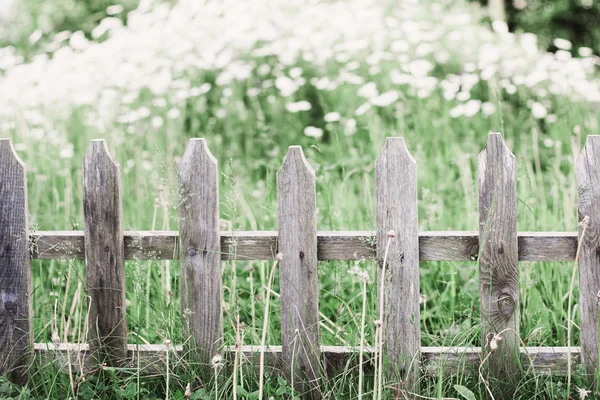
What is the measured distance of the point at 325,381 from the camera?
226 cm

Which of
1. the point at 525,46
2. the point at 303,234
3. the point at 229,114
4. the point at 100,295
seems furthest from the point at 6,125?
the point at 525,46

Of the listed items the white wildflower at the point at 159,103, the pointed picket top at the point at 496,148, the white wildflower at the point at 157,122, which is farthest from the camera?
the white wildflower at the point at 159,103

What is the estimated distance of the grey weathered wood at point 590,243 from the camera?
2.14 m

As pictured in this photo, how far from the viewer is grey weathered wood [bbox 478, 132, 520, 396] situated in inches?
84.4

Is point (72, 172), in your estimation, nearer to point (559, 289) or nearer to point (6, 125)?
point (6, 125)

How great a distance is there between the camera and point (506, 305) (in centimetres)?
220

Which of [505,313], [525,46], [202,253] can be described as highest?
[525,46]

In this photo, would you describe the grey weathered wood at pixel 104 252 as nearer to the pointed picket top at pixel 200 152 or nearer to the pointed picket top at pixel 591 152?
the pointed picket top at pixel 200 152

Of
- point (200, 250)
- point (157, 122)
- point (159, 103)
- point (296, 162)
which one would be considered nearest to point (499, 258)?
point (296, 162)

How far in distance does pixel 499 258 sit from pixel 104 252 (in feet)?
4.01

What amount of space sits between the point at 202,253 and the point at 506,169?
0.95 metres

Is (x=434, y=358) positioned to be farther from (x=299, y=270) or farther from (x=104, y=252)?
(x=104, y=252)

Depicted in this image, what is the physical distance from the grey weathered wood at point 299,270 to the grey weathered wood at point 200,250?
0.67 ft

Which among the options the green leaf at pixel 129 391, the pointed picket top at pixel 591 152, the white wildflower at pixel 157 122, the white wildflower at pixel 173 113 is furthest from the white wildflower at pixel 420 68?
the green leaf at pixel 129 391
